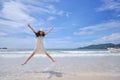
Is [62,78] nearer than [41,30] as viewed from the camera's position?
Yes

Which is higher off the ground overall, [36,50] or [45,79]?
[36,50]

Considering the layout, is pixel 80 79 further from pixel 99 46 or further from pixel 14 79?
pixel 99 46

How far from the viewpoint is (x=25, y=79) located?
7785 mm

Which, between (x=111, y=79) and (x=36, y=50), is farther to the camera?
(x=36, y=50)

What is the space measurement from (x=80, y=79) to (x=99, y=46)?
98130mm

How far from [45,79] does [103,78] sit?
2.71m

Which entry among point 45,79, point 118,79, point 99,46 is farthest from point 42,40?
point 99,46

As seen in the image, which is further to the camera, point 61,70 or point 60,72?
point 61,70

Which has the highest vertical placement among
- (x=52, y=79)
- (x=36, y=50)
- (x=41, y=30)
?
(x=41, y=30)

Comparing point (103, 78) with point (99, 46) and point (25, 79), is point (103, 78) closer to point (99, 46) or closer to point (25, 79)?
point (25, 79)

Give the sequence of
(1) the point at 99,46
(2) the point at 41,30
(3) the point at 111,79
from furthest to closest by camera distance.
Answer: (1) the point at 99,46 → (2) the point at 41,30 → (3) the point at 111,79

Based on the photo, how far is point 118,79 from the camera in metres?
7.79

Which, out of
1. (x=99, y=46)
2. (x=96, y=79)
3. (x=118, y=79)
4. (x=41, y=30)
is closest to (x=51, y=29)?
(x=41, y=30)

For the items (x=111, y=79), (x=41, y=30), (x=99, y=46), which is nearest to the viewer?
(x=111, y=79)
